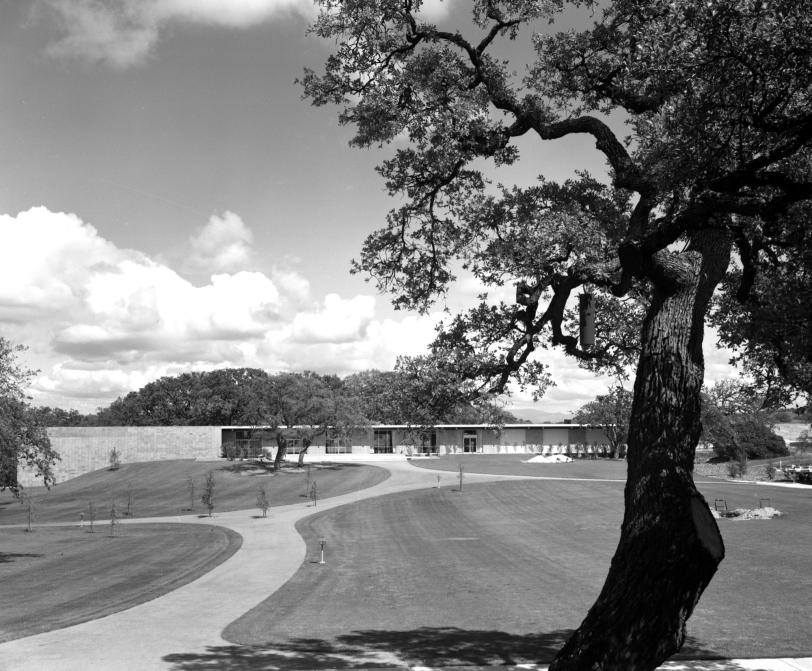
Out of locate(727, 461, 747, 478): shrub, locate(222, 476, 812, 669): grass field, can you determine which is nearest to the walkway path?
locate(222, 476, 812, 669): grass field

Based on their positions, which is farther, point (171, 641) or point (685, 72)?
point (171, 641)

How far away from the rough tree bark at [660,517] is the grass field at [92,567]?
16486 millimetres

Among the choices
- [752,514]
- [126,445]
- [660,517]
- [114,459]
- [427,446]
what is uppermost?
Answer: [660,517]

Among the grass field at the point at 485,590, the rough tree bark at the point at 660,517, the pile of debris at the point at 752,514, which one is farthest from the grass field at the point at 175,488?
the rough tree bark at the point at 660,517

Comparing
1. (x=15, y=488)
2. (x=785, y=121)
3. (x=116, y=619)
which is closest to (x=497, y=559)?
(x=116, y=619)

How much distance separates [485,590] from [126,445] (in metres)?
72.5

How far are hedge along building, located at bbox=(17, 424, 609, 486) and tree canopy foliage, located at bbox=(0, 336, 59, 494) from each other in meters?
42.8

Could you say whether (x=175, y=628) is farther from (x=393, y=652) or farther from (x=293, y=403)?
(x=293, y=403)

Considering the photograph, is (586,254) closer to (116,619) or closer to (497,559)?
(116,619)

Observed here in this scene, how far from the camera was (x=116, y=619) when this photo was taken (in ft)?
65.6

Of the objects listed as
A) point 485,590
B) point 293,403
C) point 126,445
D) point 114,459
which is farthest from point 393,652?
point 126,445

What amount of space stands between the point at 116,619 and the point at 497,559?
16323 mm

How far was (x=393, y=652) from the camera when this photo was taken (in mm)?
15570

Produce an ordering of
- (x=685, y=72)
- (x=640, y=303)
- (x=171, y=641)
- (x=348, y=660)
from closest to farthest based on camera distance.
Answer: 1. (x=685, y=72)
2. (x=640, y=303)
3. (x=348, y=660)
4. (x=171, y=641)
